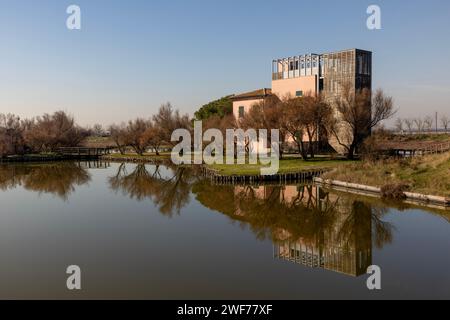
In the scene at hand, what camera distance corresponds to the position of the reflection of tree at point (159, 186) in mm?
25253

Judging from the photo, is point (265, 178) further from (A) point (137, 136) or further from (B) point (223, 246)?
(A) point (137, 136)

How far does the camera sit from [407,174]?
26.7 m

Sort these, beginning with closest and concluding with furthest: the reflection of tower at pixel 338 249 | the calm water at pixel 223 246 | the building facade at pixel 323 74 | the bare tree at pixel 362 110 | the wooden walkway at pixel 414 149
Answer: the calm water at pixel 223 246 → the reflection of tower at pixel 338 249 → the wooden walkway at pixel 414 149 → the bare tree at pixel 362 110 → the building facade at pixel 323 74

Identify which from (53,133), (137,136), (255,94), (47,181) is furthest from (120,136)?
(47,181)

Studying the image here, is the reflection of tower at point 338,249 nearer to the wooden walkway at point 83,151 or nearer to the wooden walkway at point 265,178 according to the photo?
the wooden walkway at point 265,178

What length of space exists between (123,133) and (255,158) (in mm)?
30496

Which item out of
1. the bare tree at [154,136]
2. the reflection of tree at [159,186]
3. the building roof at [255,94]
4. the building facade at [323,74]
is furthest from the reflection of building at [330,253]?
the bare tree at [154,136]

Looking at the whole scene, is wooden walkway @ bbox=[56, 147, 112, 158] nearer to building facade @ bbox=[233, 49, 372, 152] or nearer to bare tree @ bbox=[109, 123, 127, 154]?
bare tree @ bbox=[109, 123, 127, 154]

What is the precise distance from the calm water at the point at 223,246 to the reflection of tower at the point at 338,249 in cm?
3

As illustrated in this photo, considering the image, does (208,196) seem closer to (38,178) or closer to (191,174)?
(191,174)

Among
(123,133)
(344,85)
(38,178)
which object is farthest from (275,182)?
(123,133)

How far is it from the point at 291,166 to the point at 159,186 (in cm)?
1117

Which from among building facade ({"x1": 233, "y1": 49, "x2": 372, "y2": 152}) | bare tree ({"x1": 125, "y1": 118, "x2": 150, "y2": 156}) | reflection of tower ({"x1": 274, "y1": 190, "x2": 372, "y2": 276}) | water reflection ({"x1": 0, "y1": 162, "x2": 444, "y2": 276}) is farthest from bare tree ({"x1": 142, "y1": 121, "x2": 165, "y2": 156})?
reflection of tower ({"x1": 274, "y1": 190, "x2": 372, "y2": 276})

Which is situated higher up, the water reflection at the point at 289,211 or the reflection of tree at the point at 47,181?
the reflection of tree at the point at 47,181
